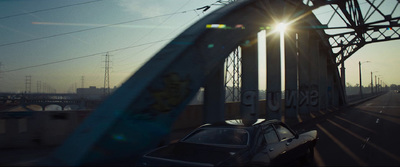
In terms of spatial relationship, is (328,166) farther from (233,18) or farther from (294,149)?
(233,18)

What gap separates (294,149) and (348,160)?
247 cm

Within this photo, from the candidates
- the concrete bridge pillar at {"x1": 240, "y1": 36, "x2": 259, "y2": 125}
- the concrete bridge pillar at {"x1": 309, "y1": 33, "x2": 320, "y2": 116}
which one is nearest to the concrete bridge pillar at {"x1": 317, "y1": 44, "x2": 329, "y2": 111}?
the concrete bridge pillar at {"x1": 309, "y1": 33, "x2": 320, "y2": 116}

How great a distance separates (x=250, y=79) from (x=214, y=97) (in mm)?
3842

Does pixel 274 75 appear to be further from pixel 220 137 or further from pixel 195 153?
pixel 195 153

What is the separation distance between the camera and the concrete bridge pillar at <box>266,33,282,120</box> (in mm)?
16797

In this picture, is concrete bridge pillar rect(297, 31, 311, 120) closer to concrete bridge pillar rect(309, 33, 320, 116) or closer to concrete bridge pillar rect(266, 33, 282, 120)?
concrete bridge pillar rect(309, 33, 320, 116)

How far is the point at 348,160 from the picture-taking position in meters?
7.11

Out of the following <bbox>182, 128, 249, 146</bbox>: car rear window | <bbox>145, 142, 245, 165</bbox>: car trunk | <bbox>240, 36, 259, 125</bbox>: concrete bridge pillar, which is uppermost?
<bbox>240, 36, 259, 125</bbox>: concrete bridge pillar

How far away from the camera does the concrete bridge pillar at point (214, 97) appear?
39.1 ft

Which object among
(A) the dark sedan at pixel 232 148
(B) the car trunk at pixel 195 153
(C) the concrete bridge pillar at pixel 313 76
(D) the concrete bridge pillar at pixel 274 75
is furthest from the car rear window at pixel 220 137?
(C) the concrete bridge pillar at pixel 313 76

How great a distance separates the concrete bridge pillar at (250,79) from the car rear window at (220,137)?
10.1 metres

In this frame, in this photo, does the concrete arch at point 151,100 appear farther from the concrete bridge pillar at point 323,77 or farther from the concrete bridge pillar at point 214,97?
the concrete bridge pillar at point 323,77

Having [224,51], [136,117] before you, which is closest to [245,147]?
[136,117]

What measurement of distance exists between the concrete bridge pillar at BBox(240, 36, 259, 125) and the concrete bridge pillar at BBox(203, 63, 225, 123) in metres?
3.08
